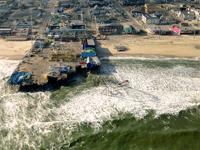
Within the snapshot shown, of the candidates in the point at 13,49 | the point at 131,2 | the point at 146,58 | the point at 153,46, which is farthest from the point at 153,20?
the point at 13,49

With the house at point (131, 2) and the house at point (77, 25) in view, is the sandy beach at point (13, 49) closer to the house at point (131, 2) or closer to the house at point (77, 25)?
the house at point (77, 25)

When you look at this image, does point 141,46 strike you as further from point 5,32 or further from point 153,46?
point 5,32

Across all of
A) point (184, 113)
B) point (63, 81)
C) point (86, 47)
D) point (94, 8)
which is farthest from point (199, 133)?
point (94, 8)

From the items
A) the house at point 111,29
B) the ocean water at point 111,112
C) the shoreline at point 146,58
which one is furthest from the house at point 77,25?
the ocean water at point 111,112

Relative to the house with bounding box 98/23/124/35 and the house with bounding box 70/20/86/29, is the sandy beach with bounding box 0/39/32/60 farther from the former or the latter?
the house with bounding box 98/23/124/35

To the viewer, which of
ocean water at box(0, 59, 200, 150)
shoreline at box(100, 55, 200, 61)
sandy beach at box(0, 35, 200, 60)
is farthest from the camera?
sandy beach at box(0, 35, 200, 60)

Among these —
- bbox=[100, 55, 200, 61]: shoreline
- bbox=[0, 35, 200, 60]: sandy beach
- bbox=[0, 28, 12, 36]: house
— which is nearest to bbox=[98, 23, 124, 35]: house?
bbox=[0, 35, 200, 60]: sandy beach
